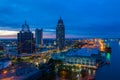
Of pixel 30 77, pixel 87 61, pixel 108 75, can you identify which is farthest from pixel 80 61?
pixel 30 77

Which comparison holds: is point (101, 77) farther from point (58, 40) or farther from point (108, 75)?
point (58, 40)

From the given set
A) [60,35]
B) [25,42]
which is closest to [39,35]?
[60,35]

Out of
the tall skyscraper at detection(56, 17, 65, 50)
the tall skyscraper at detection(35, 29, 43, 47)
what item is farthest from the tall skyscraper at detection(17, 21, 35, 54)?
the tall skyscraper at detection(35, 29, 43, 47)

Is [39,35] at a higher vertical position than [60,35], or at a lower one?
higher

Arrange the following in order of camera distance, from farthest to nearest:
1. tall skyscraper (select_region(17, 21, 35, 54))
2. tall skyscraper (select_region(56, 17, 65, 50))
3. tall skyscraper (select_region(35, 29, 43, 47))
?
1. tall skyscraper (select_region(35, 29, 43, 47))
2. tall skyscraper (select_region(56, 17, 65, 50))
3. tall skyscraper (select_region(17, 21, 35, 54))

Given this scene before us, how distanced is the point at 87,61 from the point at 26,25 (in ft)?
79.2

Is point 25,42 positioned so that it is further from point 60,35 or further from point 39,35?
point 39,35

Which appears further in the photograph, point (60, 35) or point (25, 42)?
point (60, 35)

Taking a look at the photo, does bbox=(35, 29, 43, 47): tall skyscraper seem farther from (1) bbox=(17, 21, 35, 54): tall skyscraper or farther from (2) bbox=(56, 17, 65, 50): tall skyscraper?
(1) bbox=(17, 21, 35, 54): tall skyscraper

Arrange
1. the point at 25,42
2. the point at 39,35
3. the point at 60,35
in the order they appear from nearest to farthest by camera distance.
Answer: the point at 25,42 → the point at 60,35 → the point at 39,35

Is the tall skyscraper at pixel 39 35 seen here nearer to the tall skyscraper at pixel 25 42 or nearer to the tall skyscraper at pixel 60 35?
the tall skyscraper at pixel 60 35

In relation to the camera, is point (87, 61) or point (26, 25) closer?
point (87, 61)

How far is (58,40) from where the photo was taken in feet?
171

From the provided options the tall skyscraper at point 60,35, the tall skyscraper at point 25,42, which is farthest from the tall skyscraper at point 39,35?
the tall skyscraper at point 25,42
